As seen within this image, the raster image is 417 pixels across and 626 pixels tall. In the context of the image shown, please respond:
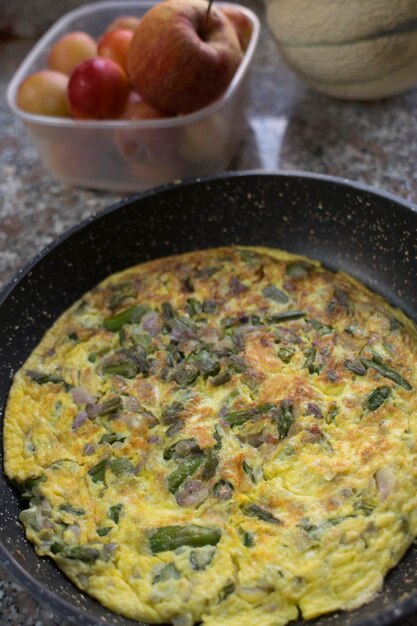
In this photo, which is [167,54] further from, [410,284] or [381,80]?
[410,284]

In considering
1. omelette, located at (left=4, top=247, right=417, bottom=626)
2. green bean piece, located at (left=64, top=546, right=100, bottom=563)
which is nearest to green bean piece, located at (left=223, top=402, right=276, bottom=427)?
omelette, located at (left=4, top=247, right=417, bottom=626)

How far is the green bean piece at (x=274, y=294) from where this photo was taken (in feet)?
4.86

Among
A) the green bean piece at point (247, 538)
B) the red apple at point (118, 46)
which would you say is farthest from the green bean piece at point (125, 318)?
the red apple at point (118, 46)

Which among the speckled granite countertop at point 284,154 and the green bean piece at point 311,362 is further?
the speckled granite countertop at point 284,154

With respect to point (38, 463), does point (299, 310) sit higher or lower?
higher

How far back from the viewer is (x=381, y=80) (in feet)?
6.15

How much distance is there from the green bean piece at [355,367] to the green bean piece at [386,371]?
0.01m

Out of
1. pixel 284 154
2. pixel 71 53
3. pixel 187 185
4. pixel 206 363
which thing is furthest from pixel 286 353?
pixel 71 53

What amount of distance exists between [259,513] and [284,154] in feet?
4.02

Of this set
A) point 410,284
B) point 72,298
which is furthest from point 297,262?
point 72,298

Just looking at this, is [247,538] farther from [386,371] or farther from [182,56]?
[182,56]

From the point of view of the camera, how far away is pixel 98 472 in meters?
1.20

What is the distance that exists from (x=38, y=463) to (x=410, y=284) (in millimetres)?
851

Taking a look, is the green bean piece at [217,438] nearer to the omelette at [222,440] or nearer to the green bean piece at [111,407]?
the omelette at [222,440]
